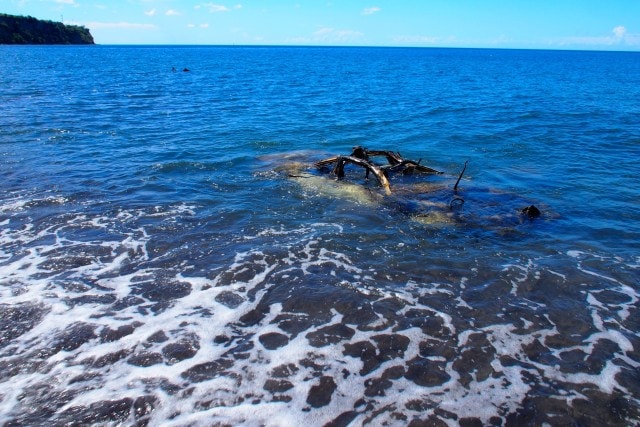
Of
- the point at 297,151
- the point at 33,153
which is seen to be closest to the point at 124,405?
the point at 297,151

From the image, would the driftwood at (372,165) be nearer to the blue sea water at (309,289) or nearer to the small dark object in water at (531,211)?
the blue sea water at (309,289)

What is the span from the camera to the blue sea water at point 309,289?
698cm

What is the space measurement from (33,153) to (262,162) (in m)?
11.5

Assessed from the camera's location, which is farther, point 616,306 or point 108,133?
point 108,133

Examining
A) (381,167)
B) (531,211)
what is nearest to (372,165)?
(381,167)

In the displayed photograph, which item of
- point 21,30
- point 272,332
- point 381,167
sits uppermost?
point 21,30

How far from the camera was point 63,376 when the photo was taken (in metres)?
7.21

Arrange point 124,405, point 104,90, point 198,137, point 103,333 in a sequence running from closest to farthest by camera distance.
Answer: point 124,405
point 103,333
point 198,137
point 104,90

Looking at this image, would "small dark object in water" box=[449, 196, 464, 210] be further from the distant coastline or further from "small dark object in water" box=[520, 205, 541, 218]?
the distant coastline

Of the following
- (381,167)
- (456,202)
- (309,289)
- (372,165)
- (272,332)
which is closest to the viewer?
(272,332)

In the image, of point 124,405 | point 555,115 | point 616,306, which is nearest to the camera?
point 124,405

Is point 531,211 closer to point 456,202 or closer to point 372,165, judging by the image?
point 456,202

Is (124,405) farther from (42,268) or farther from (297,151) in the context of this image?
(297,151)

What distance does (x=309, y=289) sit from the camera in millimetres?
10047
